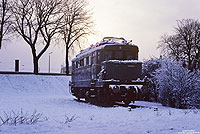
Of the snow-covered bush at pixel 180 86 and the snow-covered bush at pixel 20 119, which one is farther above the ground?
the snow-covered bush at pixel 180 86

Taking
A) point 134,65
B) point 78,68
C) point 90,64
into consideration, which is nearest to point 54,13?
point 78,68

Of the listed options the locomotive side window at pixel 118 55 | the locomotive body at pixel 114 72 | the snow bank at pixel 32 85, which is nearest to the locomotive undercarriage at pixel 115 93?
the locomotive body at pixel 114 72

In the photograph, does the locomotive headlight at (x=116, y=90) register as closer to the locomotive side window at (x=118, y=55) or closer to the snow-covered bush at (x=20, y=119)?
the locomotive side window at (x=118, y=55)

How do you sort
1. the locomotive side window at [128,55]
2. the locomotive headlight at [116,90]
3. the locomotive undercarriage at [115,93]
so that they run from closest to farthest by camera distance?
the locomotive headlight at [116,90] → the locomotive undercarriage at [115,93] → the locomotive side window at [128,55]

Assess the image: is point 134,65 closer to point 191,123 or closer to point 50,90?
point 191,123

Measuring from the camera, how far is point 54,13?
41.8 meters

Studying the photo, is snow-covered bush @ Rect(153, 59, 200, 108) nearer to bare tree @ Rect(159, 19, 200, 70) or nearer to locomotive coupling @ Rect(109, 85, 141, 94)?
locomotive coupling @ Rect(109, 85, 141, 94)

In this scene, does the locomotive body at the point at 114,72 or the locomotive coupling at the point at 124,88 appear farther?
the locomotive body at the point at 114,72

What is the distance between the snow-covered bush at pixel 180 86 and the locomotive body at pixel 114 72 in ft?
8.04

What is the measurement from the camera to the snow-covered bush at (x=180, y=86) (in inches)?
725

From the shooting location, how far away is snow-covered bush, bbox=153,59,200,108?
18.4 meters

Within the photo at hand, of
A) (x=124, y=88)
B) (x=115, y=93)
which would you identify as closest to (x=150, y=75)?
(x=115, y=93)

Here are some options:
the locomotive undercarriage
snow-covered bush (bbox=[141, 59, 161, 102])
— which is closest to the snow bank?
snow-covered bush (bbox=[141, 59, 161, 102])

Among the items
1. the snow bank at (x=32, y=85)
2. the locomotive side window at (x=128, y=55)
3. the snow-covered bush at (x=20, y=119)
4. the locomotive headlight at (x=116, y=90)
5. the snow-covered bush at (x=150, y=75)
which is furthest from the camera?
the snow bank at (x=32, y=85)
